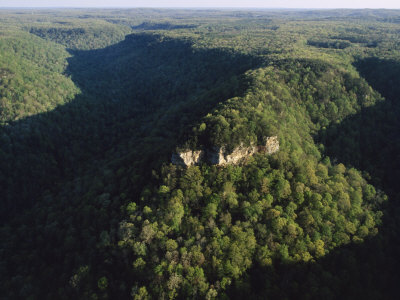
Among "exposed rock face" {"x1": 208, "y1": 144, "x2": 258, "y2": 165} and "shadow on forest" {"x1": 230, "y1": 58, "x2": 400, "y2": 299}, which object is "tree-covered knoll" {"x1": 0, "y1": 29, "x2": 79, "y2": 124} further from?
"shadow on forest" {"x1": 230, "y1": 58, "x2": 400, "y2": 299}

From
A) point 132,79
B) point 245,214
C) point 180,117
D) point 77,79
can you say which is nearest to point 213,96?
point 180,117

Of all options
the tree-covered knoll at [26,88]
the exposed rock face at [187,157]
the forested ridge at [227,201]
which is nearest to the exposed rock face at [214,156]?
the exposed rock face at [187,157]

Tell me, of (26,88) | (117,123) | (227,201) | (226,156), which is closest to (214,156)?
(226,156)

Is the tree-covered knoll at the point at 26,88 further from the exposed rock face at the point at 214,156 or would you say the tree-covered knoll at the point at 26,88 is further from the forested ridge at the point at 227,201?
the exposed rock face at the point at 214,156

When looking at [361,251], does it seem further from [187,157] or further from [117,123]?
[117,123]

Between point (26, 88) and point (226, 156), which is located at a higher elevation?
point (226, 156)

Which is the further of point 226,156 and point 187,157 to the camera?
point 226,156
